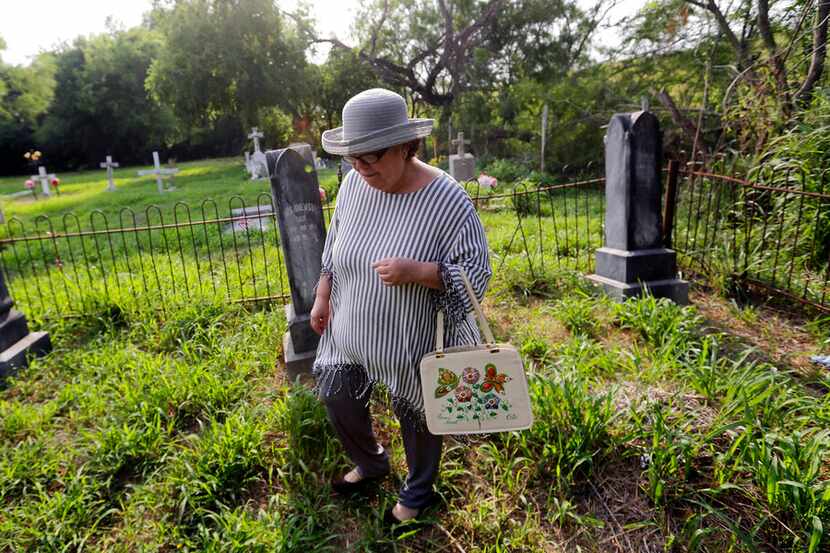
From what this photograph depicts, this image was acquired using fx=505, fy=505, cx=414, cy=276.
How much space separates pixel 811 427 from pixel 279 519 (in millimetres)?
2501

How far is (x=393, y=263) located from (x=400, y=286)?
17 cm

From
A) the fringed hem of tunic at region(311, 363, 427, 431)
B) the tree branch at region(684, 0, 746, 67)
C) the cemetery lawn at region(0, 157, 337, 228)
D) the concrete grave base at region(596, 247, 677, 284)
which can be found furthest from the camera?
the cemetery lawn at region(0, 157, 337, 228)

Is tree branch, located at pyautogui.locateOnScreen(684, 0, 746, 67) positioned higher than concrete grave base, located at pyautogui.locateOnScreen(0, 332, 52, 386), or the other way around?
tree branch, located at pyautogui.locateOnScreen(684, 0, 746, 67)

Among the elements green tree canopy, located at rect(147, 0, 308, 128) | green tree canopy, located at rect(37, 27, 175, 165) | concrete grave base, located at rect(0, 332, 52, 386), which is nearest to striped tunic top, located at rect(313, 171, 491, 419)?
concrete grave base, located at rect(0, 332, 52, 386)

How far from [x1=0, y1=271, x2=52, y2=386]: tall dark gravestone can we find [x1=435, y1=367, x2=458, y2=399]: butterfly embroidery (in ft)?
11.7

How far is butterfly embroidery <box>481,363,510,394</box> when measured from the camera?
63.6 inches

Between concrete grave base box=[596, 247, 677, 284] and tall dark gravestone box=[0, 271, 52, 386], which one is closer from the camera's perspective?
tall dark gravestone box=[0, 271, 52, 386]

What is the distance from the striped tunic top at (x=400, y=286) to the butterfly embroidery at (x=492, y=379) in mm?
200

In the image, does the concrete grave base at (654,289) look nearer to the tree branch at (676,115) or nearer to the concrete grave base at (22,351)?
the tree branch at (676,115)

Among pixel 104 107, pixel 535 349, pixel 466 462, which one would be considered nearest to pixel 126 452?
pixel 466 462

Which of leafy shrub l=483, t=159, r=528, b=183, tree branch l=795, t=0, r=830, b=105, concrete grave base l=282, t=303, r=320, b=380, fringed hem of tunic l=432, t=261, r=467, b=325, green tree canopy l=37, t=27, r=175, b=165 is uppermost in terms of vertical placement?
green tree canopy l=37, t=27, r=175, b=165

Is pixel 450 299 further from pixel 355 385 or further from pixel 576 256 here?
pixel 576 256

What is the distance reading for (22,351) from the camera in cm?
376

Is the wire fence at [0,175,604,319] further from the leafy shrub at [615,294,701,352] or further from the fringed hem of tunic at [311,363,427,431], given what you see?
the fringed hem of tunic at [311,363,427,431]
